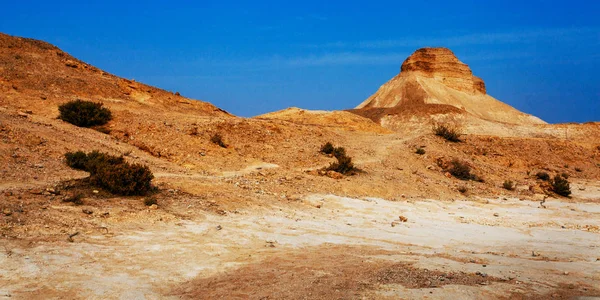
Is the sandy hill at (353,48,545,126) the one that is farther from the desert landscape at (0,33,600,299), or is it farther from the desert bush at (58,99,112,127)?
the desert bush at (58,99,112,127)

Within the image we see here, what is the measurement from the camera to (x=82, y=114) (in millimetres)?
18562

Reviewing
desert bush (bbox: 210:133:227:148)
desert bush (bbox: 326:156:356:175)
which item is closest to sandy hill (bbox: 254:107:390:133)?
desert bush (bbox: 210:133:227:148)

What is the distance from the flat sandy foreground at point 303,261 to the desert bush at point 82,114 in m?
10.7

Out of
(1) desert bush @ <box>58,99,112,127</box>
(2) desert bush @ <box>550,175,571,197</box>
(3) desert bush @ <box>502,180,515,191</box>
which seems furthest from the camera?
(3) desert bush @ <box>502,180,515,191</box>

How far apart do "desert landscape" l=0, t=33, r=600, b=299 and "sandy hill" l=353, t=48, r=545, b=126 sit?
3087 centimetres

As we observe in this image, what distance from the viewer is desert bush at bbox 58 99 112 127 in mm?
18328

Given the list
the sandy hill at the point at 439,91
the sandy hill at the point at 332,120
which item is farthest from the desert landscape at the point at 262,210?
the sandy hill at the point at 439,91

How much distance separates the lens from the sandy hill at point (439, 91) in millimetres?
58406

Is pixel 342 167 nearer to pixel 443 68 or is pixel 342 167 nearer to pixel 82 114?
pixel 82 114

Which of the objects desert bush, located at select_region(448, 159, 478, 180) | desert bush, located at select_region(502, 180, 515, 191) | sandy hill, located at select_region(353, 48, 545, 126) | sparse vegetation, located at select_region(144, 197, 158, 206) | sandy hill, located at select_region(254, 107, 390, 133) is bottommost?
sparse vegetation, located at select_region(144, 197, 158, 206)

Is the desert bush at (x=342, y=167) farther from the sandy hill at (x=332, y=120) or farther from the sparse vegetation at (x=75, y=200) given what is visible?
the sandy hill at (x=332, y=120)

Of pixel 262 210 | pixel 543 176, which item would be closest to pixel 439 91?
pixel 543 176

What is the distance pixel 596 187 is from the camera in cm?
2270

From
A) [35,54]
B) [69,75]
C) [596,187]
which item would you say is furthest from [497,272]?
[35,54]
